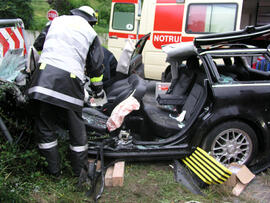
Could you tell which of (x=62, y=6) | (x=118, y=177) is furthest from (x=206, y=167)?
(x=62, y=6)

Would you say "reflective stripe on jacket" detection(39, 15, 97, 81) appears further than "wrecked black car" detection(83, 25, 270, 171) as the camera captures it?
No

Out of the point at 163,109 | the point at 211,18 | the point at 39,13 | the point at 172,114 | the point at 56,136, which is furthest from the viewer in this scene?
the point at 39,13

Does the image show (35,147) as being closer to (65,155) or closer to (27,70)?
(65,155)

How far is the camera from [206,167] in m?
2.80

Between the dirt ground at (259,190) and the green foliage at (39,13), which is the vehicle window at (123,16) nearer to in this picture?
the dirt ground at (259,190)

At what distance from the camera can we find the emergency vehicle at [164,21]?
610 cm

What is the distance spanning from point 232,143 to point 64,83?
1.97 m

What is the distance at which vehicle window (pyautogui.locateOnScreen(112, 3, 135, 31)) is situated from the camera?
7273 millimetres

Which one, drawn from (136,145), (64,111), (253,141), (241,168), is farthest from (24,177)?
(253,141)

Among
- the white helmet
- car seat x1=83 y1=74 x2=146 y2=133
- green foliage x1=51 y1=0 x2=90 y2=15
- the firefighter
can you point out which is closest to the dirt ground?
car seat x1=83 y1=74 x2=146 y2=133

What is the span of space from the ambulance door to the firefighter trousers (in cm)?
497

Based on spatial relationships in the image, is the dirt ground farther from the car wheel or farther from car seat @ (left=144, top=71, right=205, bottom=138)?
car seat @ (left=144, top=71, right=205, bottom=138)

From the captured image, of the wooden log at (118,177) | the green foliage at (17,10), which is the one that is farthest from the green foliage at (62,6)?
the wooden log at (118,177)

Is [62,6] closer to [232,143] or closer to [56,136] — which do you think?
[56,136]
